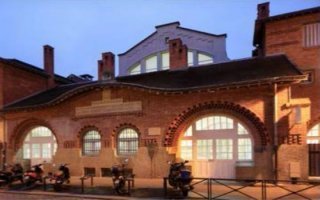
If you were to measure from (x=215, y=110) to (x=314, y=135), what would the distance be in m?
6.67

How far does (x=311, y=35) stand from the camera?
18.3 meters

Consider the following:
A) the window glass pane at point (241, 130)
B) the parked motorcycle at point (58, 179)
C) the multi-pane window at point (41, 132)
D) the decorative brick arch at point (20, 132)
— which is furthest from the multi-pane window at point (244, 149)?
the decorative brick arch at point (20, 132)

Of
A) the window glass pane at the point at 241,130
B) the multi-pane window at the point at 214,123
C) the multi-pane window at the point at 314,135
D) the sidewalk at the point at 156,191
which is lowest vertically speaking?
the sidewalk at the point at 156,191

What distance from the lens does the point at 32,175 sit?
15.0 meters

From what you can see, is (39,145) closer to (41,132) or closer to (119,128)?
(41,132)

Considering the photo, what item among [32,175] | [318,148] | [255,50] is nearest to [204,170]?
[318,148]

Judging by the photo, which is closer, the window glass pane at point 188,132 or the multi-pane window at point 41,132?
the window glass pane at point 188,132

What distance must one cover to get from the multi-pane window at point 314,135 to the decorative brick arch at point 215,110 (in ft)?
17.7

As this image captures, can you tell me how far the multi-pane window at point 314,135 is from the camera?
60.0ft

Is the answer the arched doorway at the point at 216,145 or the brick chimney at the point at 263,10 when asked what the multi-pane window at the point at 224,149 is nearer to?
the arched doorway at the point at 216,145

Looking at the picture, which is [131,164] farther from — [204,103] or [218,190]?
[218,190]

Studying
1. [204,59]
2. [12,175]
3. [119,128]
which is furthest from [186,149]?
[204,59]

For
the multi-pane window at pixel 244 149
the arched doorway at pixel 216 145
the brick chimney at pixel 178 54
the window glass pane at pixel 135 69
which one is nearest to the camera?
the multi-pane window at pixel 244 149

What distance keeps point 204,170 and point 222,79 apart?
4.44 meters
